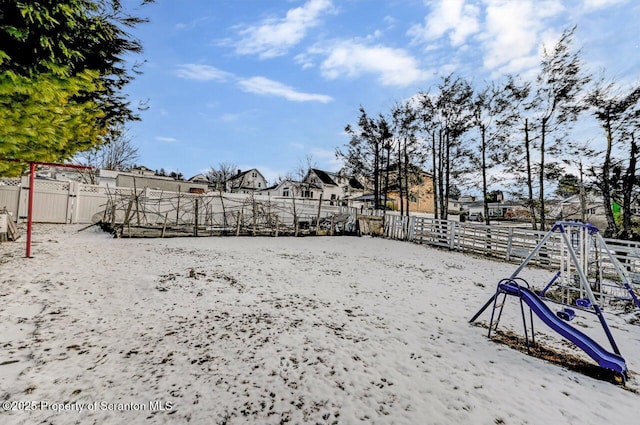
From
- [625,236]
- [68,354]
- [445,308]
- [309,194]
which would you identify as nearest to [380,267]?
[445,308]

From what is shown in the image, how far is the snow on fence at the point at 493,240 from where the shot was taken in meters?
7.83

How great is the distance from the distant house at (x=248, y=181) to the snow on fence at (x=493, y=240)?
3261 cm

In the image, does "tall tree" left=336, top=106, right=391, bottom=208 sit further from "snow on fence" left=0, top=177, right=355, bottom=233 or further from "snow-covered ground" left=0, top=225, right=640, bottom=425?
"snow-covered ground" left=0, top=225, right=640, bottom=425

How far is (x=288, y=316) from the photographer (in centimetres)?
387

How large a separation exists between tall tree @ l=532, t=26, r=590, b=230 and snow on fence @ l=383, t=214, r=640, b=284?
12.2 feet

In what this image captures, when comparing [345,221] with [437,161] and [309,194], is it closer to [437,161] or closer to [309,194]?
[437,161]

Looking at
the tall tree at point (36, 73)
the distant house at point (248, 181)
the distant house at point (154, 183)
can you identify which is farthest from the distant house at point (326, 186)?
the tall tree at point (36, 73)

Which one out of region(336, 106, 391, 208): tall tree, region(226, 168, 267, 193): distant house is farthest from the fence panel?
region(226, 168, 267, 193): distant house

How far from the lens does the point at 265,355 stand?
2818 mm

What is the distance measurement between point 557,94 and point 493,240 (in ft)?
25.4

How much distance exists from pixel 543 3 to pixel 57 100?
11820 mm

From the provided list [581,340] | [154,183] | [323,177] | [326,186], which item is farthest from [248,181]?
[581,340]

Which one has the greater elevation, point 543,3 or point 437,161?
point 543,3

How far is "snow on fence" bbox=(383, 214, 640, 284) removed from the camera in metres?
7.83
